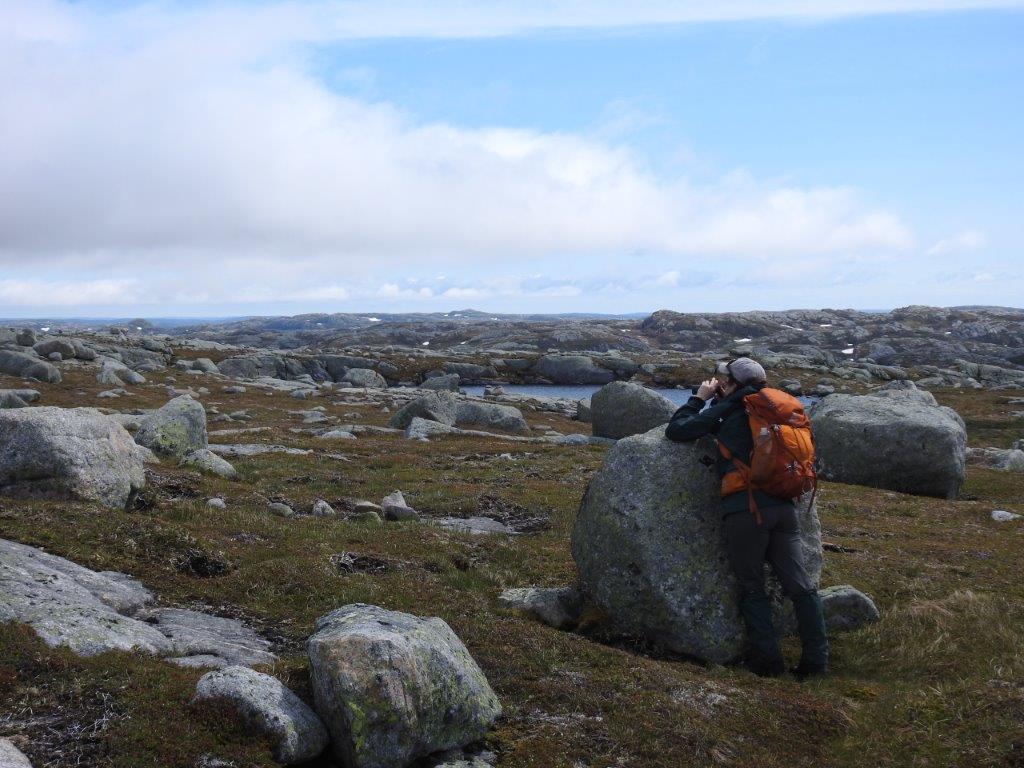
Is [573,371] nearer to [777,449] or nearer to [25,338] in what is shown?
[25,338]

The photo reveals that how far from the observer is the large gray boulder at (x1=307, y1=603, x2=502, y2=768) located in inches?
336

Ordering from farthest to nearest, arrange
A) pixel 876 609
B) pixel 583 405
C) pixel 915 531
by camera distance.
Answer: pixel 583 405 → pixel 915 531 → pixel 876 609

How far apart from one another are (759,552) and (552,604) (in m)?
4.38

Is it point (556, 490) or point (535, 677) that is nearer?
point (535, 677)

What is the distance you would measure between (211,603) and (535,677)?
6.12m

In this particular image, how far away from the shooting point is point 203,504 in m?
20.3

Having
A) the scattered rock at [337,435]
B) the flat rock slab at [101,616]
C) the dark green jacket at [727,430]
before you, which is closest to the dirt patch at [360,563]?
the flat rock slab at [101,616]

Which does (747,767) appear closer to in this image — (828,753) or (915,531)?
(828,753)

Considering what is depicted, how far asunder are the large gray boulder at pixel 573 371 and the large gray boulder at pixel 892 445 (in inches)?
4501

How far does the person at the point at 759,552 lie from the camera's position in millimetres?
13102

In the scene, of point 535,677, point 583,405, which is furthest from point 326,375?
point 535,677

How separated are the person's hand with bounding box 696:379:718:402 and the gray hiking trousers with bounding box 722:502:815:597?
2302mm

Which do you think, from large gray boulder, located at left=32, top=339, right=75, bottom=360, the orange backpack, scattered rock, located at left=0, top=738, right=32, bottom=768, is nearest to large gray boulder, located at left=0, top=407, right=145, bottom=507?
scattered rock, located at left=0, top=738, right=32, bottom=768

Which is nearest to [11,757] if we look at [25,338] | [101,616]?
[101,616]
